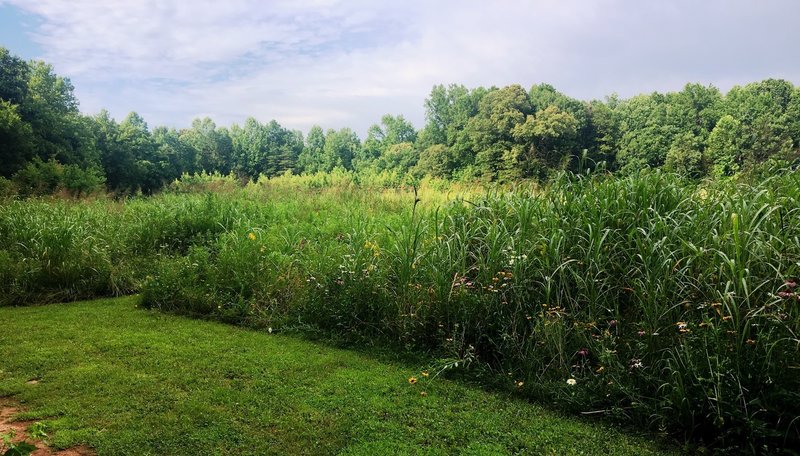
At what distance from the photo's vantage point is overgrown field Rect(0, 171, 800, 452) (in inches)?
76.4

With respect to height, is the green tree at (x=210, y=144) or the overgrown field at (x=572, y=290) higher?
the green tree at (x=210, y=144)

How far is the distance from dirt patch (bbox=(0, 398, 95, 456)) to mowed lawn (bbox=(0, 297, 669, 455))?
0.04m

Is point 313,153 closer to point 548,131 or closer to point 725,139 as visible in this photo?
point 548,131

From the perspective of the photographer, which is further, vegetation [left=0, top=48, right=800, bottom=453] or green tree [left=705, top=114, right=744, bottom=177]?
green tree [left=705, top=114, right=744, bottom=177]

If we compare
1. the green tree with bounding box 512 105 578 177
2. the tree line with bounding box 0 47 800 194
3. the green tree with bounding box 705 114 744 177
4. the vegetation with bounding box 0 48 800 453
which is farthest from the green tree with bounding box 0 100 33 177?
the green tree with bounding box 705 114 744 177

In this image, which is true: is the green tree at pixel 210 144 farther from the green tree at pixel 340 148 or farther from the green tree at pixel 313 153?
the green tree at pixel 340 148

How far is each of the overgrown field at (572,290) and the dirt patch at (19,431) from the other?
1.62 metres

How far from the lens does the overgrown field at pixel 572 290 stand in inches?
76.4

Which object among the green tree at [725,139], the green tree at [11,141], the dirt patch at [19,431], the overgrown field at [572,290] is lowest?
the dirt patch at [19,431]

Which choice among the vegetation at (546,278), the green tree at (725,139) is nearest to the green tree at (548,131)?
the green tree at (725,139)

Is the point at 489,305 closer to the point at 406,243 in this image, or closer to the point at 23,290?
the point at 406,243

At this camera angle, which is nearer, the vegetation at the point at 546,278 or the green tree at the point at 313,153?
the vegetation at the point at 546,278

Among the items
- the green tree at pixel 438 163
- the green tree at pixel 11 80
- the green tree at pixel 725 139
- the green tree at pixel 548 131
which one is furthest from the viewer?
the green tree at pixel 438 163

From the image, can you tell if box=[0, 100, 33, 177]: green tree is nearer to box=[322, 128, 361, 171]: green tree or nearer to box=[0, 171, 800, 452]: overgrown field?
box=[0, 171, 800, 452]: overgrown field
